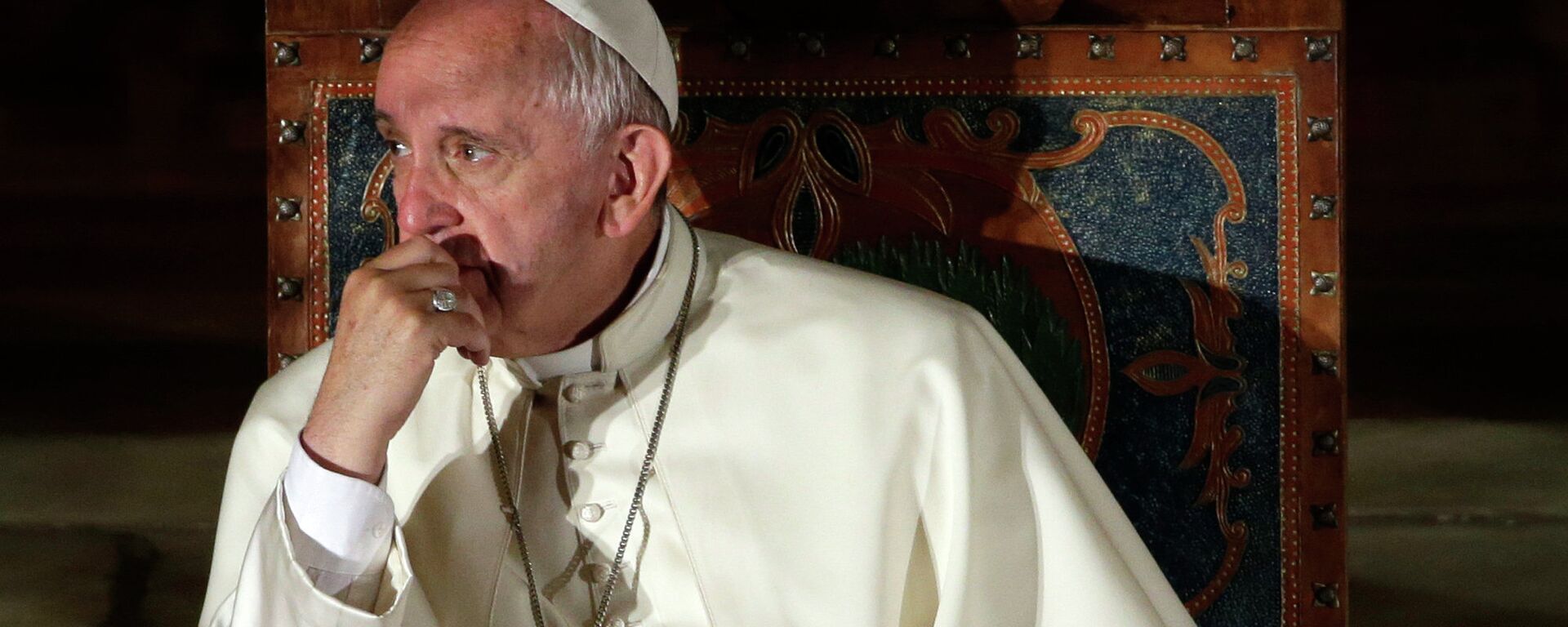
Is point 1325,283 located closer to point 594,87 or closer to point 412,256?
point 594,87

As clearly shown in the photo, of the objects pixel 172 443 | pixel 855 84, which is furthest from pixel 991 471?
pixel 172 443

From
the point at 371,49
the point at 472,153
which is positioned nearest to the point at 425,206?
the point at 472,153

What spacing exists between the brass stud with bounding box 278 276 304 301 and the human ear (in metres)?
0.67

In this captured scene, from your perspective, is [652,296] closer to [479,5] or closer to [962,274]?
[479,5]

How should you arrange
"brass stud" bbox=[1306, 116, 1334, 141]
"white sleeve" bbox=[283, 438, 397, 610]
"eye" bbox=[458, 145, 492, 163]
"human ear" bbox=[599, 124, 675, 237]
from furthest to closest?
1. "brass stud" bbox=[1306, 116, 1334, 141]
2. "human ear" bbox=[599, 124, 675, 237]
3. "eye" bbox=[458, 145, 492, 163]
4. "white sleeve" bbox=[283, 438, 397, 610]

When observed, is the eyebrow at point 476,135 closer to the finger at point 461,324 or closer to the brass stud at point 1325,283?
the finger at point 461,324

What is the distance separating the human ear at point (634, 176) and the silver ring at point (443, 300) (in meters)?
0.25

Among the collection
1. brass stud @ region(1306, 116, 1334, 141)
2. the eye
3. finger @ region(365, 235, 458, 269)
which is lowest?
finger @ region(365, 235, 458, 269)

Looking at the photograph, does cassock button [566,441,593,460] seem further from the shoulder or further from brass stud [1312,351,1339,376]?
brass stud [1312,351,1339,376]

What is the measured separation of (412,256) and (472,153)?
0.49 feet

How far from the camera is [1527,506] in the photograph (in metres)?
3.16

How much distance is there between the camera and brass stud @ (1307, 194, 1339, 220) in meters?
2.33

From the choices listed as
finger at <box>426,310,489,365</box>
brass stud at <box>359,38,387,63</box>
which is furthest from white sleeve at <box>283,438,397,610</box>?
brass stud at <box>359,38,387,63</box>

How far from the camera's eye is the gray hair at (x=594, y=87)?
→ 1902 millimetres
